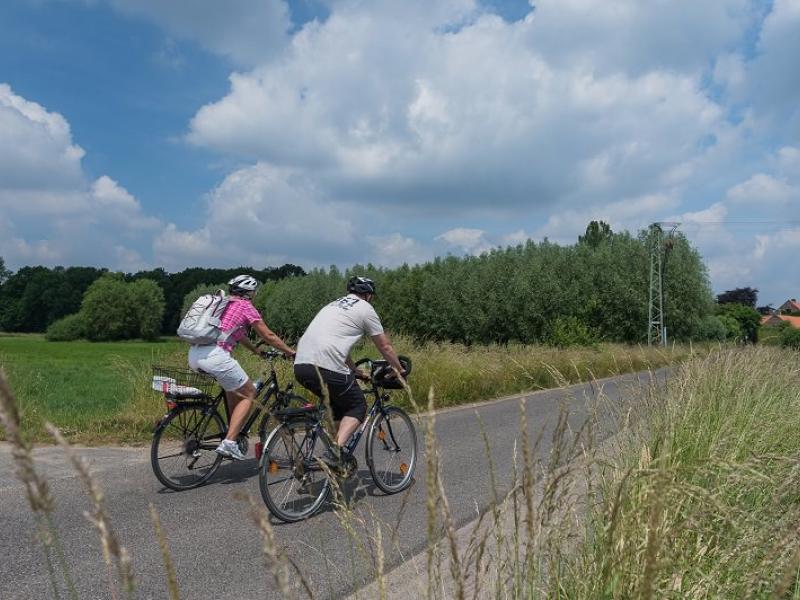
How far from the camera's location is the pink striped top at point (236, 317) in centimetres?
635

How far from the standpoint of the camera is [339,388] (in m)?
5.80

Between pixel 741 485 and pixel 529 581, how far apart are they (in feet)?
6.68

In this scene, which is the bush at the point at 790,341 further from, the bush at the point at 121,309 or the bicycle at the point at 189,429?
the bush at the point at 121,309

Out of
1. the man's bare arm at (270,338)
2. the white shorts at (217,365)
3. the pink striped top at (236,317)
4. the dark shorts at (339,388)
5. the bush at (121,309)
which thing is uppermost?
the bush at (121,309)

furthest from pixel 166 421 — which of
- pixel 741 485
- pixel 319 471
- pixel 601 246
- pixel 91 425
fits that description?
pixel 601 246

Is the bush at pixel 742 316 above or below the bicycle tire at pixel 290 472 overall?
above

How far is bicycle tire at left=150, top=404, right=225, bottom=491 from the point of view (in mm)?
6258

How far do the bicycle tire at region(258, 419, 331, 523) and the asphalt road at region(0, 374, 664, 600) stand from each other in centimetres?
15

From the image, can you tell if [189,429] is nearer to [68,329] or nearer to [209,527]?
[209,527]

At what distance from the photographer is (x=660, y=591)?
2.38 m

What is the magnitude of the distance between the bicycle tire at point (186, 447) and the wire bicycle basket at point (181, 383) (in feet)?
0.42

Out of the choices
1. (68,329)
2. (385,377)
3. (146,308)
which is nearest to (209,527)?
(385,377)

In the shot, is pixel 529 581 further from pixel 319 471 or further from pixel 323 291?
pixel 323 291

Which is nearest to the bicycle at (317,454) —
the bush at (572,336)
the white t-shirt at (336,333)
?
the white t-shirt at (336,333)
